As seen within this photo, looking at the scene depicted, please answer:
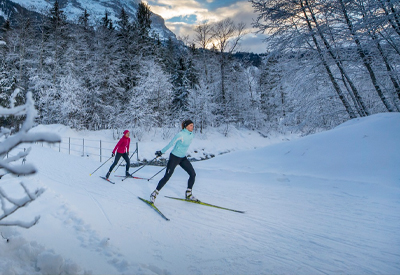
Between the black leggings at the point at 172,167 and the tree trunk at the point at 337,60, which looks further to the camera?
the tree trunk at the point at 337,60

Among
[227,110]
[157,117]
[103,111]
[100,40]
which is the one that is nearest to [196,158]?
[157,117]

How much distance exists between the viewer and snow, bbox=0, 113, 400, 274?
2.33 metres

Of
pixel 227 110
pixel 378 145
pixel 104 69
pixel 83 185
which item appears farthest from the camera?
pixel 227 110

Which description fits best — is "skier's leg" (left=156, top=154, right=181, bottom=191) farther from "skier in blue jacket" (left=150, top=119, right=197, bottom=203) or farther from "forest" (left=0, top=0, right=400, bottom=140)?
"forest" (left=0, top=0, right=400, bottom=140)

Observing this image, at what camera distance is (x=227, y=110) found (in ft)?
85.3

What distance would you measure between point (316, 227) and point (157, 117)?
64.4 ft

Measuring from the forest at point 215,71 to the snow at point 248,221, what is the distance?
1.57 meters

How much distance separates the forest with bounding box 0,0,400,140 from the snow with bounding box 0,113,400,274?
1.57m

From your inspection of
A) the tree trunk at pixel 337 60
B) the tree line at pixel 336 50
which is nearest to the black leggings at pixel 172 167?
the tree line at pixel 336 50

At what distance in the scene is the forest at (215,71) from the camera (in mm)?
7641

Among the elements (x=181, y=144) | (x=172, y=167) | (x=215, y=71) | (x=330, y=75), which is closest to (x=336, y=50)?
(x=330, y=75)

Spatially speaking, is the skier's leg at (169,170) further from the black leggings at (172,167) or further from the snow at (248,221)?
the snow at (248,221)

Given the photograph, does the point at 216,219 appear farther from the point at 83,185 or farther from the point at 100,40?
the point at 100,40

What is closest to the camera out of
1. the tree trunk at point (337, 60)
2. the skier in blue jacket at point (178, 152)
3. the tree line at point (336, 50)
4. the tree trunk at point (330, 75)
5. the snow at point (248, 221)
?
the snow at point (248, 221)
